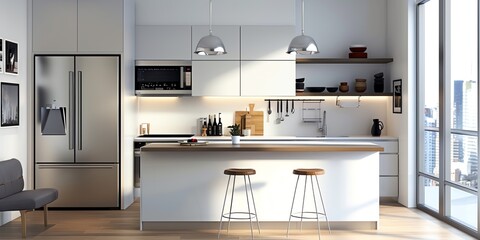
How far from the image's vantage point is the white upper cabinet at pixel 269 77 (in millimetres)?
8375

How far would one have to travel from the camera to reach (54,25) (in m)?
7.68

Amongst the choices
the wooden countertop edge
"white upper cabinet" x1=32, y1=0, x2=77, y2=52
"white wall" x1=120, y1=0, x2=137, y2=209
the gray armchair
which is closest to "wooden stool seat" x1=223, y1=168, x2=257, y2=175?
the wooden countertop edge

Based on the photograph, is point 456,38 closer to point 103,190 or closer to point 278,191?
point 278,191

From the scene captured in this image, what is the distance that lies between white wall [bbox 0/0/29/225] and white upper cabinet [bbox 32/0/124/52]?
14.5 inches

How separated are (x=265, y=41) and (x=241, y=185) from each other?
272cm

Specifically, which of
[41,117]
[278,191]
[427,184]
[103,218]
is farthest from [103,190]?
[427,184]

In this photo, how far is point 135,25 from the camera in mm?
8391

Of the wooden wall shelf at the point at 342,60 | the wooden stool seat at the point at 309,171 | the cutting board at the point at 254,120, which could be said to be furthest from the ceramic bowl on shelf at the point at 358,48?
the wooden stool seat at the point at 309,171

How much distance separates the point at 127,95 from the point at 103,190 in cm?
128

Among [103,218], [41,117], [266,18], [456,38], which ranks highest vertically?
[266,18]

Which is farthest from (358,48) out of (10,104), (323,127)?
(10,104)

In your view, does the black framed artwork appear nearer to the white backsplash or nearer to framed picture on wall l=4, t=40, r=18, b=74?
framed picture on wall l=4, t=40, r=18, b=74

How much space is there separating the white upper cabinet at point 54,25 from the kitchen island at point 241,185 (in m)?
2.29

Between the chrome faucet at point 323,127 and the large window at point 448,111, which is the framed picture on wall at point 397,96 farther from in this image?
the chrome faucet at point 323,127
